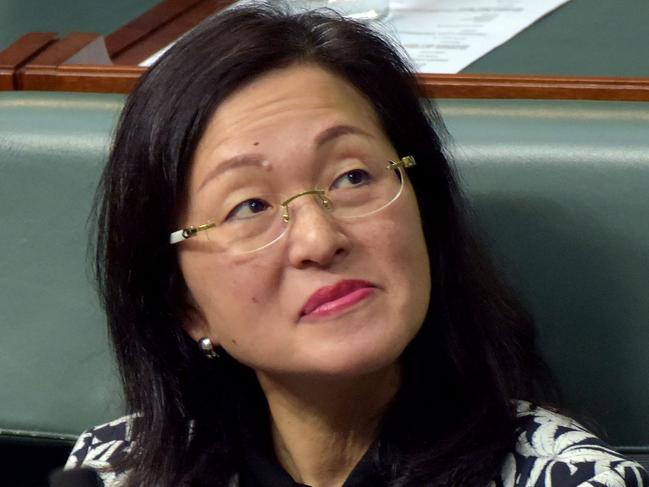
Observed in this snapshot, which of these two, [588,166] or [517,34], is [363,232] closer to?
[588,166]

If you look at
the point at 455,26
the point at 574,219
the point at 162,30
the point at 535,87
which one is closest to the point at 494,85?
the point at 535,87

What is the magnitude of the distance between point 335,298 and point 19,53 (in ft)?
2.68

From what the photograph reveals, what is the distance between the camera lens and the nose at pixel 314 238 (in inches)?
45.5

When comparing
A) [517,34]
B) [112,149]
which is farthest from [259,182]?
[517,34]

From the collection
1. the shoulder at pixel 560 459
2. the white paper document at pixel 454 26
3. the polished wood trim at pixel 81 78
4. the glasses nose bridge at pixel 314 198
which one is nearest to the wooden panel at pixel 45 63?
the polished wood trim at pixel 81 78

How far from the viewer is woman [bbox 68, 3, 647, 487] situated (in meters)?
1.19

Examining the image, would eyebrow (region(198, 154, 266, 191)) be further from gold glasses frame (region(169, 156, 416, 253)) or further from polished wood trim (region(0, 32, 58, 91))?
polished wood trim (region(0, 32, 58, 91))

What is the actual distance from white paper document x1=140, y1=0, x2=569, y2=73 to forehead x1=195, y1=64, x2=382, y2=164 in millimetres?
368

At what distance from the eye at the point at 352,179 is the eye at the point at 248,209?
7 cm

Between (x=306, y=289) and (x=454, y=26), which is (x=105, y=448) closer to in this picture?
(x=306, y=289)

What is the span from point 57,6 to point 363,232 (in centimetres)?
117

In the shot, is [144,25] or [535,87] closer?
[535,87]

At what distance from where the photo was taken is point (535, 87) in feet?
4.94

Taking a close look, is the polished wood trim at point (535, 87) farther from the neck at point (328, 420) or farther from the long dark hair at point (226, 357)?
the neck at point (328, 420)
